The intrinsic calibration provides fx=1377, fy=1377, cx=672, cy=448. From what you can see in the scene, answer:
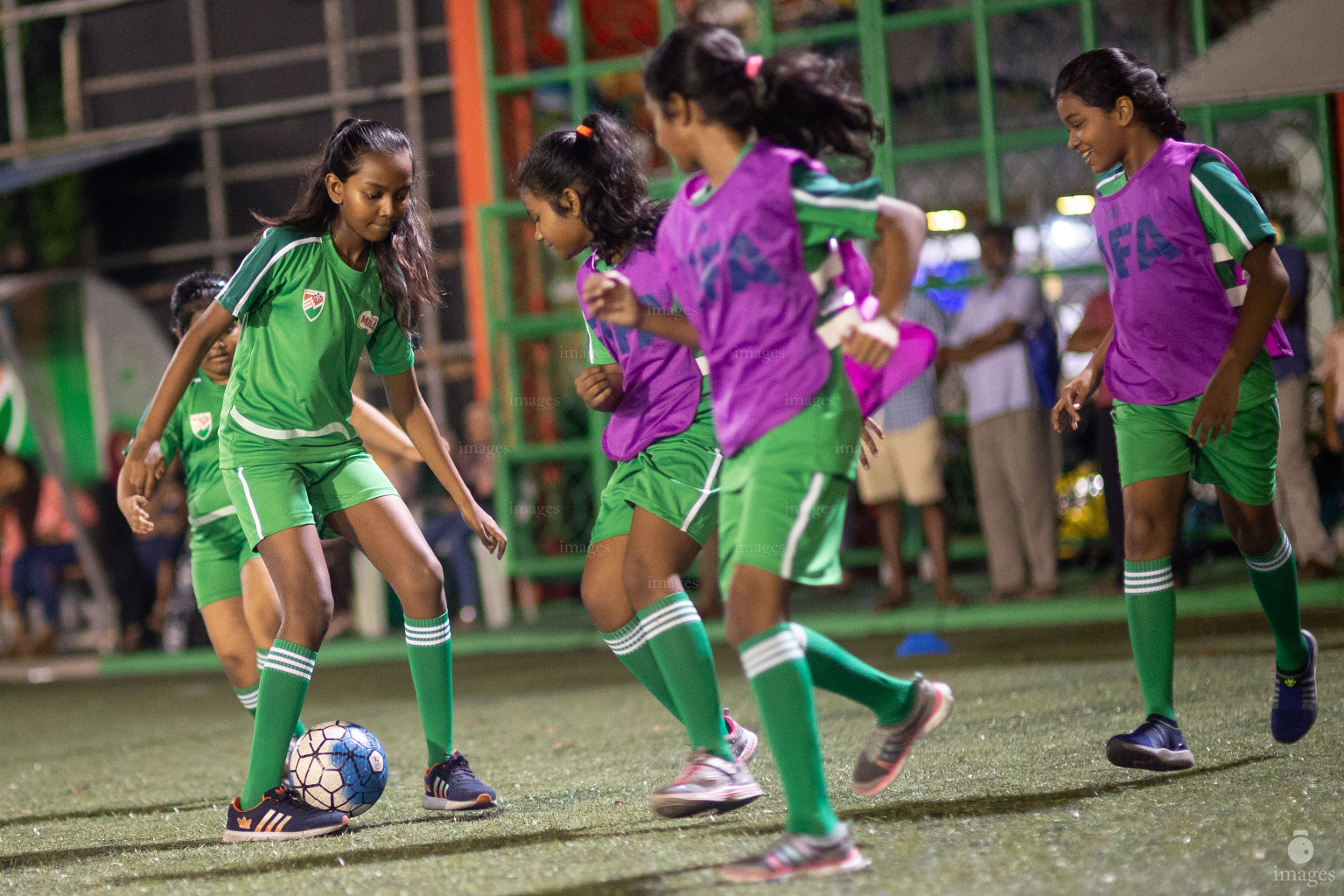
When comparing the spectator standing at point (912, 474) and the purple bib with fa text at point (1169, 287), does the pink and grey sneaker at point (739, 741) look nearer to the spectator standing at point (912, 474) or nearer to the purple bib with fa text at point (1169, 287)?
the purple bib with fa text at point (1169, 287)

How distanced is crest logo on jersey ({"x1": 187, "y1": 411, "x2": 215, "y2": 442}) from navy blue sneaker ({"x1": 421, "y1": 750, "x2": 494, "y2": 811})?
4.75 ft

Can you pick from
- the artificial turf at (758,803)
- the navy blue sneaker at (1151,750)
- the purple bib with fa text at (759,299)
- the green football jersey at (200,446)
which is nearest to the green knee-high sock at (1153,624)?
the navy blue sneaker at (1151,750)

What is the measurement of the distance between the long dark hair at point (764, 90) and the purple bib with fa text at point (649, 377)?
26.4 inches

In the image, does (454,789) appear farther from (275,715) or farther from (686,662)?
(686,662)

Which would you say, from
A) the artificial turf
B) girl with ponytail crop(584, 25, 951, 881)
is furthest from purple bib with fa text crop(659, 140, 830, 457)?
the artificial turf

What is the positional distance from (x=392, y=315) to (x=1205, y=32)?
19.2ft

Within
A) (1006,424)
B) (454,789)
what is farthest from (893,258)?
(1006,424)

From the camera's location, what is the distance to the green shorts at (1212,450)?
3.43m

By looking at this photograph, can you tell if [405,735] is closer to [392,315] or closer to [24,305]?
[392,315]

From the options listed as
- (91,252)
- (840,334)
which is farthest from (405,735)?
(91,252)

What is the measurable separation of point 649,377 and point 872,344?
1017mm

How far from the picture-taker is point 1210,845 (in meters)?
2.55

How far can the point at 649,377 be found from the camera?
340 centimetres

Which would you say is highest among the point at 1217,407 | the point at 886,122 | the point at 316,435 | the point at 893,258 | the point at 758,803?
the point at 886,122
